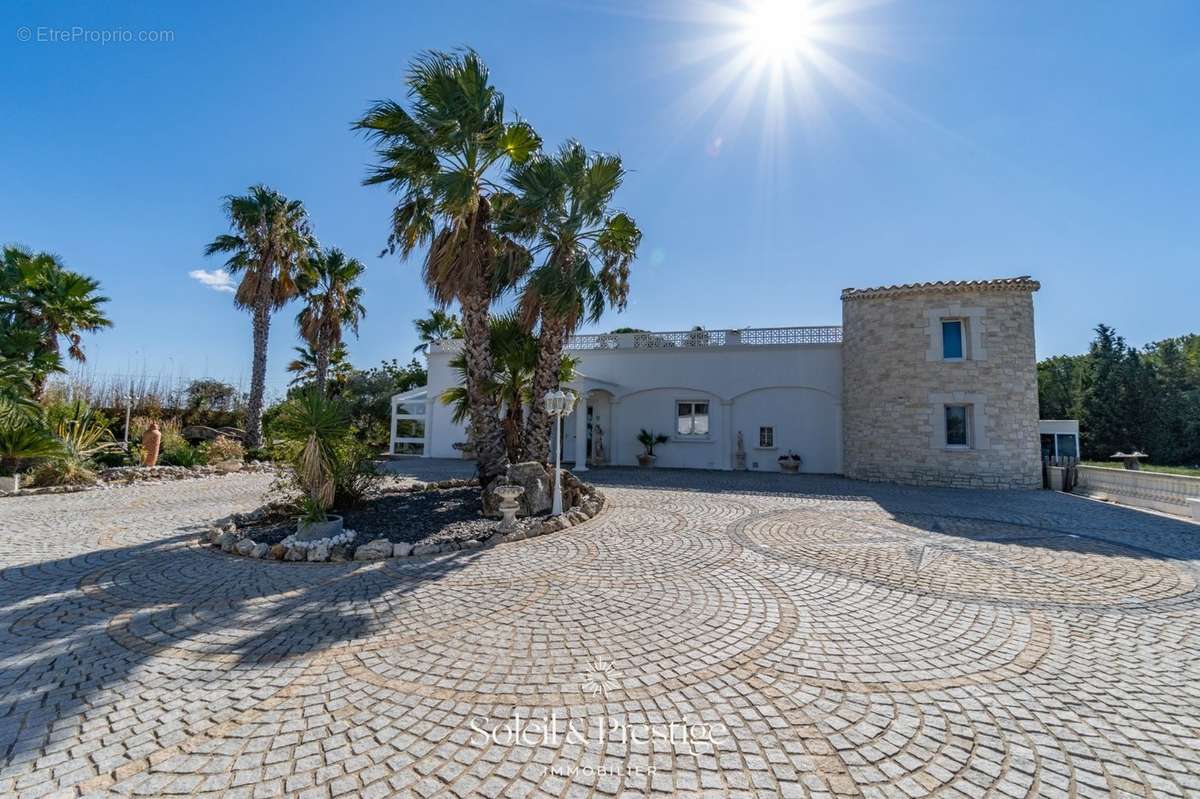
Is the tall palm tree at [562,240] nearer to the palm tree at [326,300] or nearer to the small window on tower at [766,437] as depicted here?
the small window on tower at [766,437]

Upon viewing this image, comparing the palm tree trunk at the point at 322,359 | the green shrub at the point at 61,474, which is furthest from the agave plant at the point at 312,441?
the palm tree trunk at the point at 322,359

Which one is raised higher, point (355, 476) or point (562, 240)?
point (562, 240)

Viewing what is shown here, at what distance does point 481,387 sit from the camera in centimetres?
907

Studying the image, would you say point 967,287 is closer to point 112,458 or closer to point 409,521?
point 409,521

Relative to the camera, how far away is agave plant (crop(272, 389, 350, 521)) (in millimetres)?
6531

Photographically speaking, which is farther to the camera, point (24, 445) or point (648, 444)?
point (648, 444)

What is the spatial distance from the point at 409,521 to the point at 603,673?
551 centimetres

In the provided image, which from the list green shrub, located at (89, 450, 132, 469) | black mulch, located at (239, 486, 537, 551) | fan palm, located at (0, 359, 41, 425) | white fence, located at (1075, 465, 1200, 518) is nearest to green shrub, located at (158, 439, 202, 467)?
green shrub, located at (89, 450, 132, 469)

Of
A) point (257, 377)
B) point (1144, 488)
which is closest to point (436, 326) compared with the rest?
point (257, 377)

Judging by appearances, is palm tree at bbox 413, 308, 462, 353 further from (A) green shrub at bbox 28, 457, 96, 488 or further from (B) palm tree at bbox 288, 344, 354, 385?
(A) green shrub at bbox 28, 457, 96, 488

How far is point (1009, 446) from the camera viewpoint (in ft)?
43.3

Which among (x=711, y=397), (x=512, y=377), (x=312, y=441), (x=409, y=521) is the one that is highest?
(x=711, y=397)

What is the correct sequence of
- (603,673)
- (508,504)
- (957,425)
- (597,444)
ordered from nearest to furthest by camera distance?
(603,673) < (508,504) < (957,425) < (597,444)

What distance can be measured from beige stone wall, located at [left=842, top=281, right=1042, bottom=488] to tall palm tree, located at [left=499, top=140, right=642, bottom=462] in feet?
30.3
